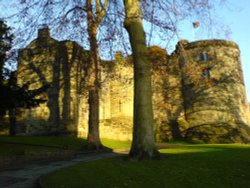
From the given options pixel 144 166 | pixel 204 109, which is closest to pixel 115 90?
pixel 204 109

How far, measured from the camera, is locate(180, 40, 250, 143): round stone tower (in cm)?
2656

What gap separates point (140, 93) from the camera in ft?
32.4

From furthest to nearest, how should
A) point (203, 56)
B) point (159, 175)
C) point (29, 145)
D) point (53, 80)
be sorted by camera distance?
point (203, 56) → point (53, 80) → point (29, 145) → point (159, 175)

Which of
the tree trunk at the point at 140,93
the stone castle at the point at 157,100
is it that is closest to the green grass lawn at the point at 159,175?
the tree trunk at the point at 140,93

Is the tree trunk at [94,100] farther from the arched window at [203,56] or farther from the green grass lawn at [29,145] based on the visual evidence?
the arched window at [203,56]

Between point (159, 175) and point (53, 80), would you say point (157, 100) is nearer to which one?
point (53, 80)

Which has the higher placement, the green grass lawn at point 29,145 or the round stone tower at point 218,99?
the round stone tower at point 218,99

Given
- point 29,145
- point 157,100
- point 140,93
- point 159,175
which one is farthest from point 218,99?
point 159,175

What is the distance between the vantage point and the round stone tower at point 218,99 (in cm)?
2656

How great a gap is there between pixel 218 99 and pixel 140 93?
20313 mm

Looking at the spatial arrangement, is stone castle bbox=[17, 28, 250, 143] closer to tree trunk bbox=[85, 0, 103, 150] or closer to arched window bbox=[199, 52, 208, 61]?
arched window bbox=[199, 52, 208, 61]

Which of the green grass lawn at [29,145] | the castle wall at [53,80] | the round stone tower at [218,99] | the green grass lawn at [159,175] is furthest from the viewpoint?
the round stone tower at [218,99]

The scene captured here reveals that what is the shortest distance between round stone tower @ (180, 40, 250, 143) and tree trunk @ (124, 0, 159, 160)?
17.3 meters

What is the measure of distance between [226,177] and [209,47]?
2516cm
